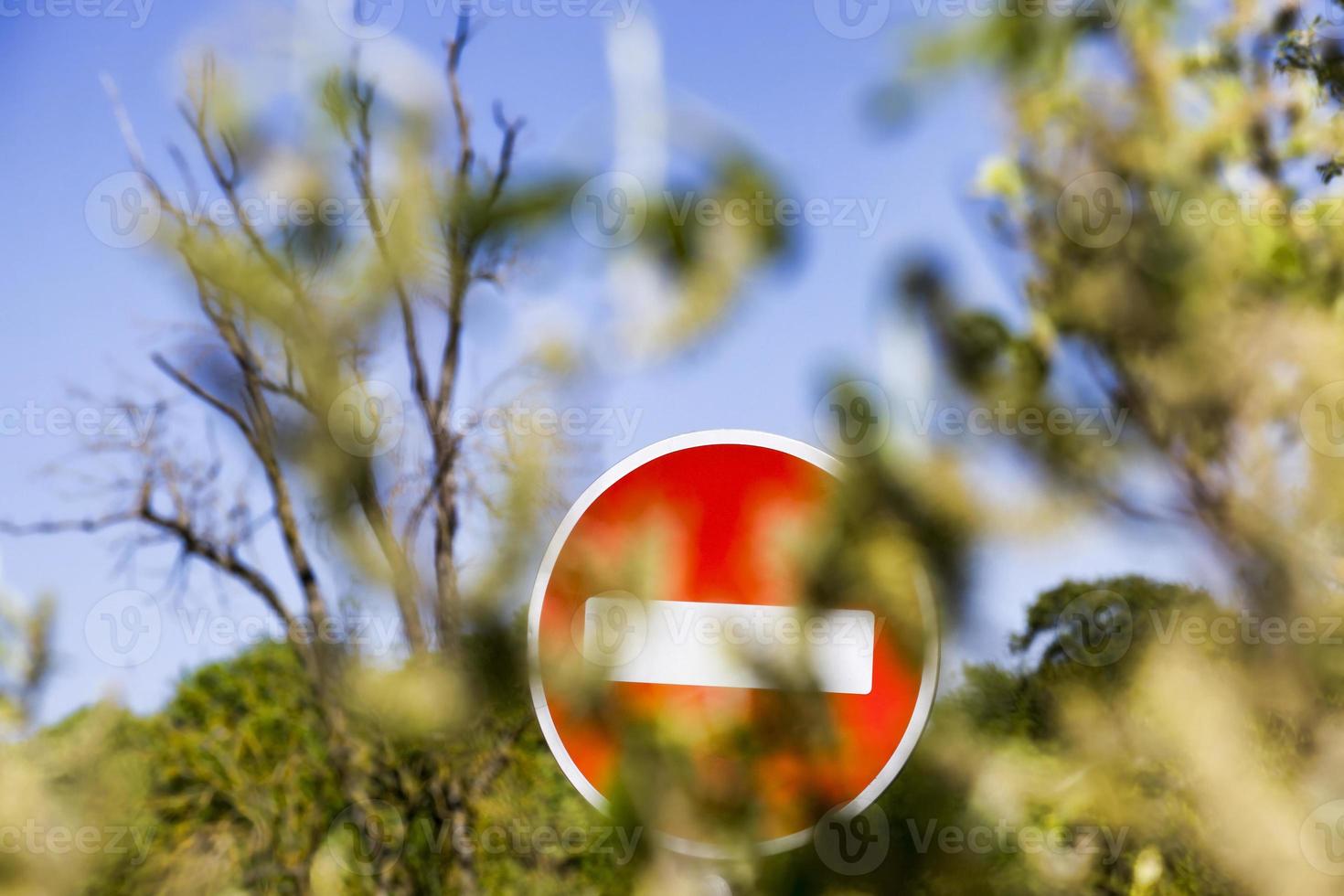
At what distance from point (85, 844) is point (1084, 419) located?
2776mm

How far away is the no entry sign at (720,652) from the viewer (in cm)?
111

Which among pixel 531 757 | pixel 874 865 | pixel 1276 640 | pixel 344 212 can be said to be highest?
pixel 344 212

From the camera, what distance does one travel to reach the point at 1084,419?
157 cm

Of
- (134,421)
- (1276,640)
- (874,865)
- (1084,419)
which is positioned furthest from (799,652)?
(134,421)

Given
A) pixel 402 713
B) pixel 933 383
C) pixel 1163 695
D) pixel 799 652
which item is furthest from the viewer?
pixel 402 713

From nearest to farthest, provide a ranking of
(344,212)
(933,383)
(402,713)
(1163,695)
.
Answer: (933,383), (1163,695), (402,713), (344,212)

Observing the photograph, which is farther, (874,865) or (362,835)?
(362,835)

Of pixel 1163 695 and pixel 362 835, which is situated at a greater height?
pixel 1163 695

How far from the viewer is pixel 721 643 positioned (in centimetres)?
121

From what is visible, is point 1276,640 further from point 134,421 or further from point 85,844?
point 134,421

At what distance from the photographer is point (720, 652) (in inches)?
47.6

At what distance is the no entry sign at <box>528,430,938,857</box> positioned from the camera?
43.8 inches

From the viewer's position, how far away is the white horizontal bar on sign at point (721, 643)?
45.2 inches

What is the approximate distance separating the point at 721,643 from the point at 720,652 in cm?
1
